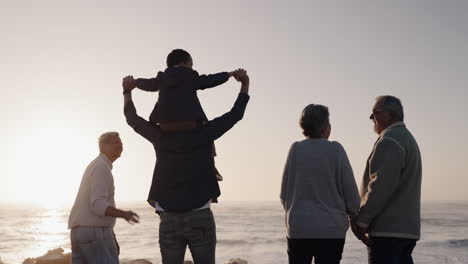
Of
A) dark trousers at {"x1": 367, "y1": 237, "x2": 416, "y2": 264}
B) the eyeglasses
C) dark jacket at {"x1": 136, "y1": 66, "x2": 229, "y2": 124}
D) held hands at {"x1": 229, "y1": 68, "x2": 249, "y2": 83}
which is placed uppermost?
held hands at {"x1": 229, "y1": 68, "x2": 249, "y2": 83}

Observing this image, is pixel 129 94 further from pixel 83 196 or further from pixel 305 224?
pixel 305 224

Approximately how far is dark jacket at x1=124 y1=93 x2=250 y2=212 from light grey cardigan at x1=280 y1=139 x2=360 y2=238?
1.05 metres

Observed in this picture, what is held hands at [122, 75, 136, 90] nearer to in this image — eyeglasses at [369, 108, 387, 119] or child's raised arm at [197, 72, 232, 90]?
child's raised arm at [197, 72, 232, 90]

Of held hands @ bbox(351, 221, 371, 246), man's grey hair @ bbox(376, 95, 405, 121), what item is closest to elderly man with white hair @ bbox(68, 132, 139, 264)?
held hands @ bbox(351, 221, 371, 246)

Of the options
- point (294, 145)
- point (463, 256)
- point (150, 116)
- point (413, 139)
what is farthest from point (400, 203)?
point (463, 256)

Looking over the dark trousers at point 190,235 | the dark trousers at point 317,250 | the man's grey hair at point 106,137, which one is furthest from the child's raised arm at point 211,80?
the man's grey hair at point 106,137

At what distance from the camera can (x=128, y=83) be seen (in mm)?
4383

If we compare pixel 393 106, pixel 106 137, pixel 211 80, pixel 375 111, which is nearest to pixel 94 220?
pixel 106 137

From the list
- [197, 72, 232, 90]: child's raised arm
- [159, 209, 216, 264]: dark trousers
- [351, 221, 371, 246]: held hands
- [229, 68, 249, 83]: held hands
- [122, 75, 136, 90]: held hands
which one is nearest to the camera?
[159, 209, 216, 264]: dark trousers

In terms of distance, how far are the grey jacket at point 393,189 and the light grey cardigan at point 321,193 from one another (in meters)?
0.18

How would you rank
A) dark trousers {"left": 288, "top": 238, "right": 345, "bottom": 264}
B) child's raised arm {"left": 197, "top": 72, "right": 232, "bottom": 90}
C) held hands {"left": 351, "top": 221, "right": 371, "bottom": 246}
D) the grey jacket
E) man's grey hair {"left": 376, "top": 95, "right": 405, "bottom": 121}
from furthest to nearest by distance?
man's grey hair {"left": 376, "top": 95, "right": 405, "bottom": 121}, held hands {"left": 351, "top": 221, "right": 371, "bottom": 246}, the grey jacket, dark trousers {"left": 288, "top": 238, "right": 345, "bottom": 264}, child's raised arm {"left": 197, "top": 72, "right": 232, "bottom": 90}

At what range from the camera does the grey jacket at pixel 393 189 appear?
480 centimetres

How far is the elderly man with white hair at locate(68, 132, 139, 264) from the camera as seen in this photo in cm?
523

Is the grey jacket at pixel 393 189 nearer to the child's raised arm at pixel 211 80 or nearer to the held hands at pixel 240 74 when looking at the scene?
the held hands at pixel 240 74
